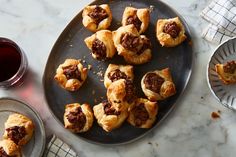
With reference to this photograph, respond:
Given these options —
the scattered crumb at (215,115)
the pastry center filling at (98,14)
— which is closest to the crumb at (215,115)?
the scattered crumb at (215,115)

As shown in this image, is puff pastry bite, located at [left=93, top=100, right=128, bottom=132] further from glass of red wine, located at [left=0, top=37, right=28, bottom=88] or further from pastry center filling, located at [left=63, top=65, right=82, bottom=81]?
glass of red wine, located at [left=0, top=37, right=28, bottom=88]

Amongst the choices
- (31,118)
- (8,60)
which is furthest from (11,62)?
(31,118)

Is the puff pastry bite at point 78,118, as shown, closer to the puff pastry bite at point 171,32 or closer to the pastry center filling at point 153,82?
the pastry center filling at point 153,82

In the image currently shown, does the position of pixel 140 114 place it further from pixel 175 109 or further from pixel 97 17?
pixel 97 17

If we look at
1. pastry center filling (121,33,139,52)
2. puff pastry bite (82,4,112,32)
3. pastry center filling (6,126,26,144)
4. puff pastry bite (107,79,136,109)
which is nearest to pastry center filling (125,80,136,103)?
puff pastry bite (107,79,136,109)

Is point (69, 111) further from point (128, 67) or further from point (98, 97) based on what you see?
point (128, 67)

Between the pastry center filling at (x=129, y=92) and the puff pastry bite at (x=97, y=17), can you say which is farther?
the puff pastry bite at (x=97, y=17)
